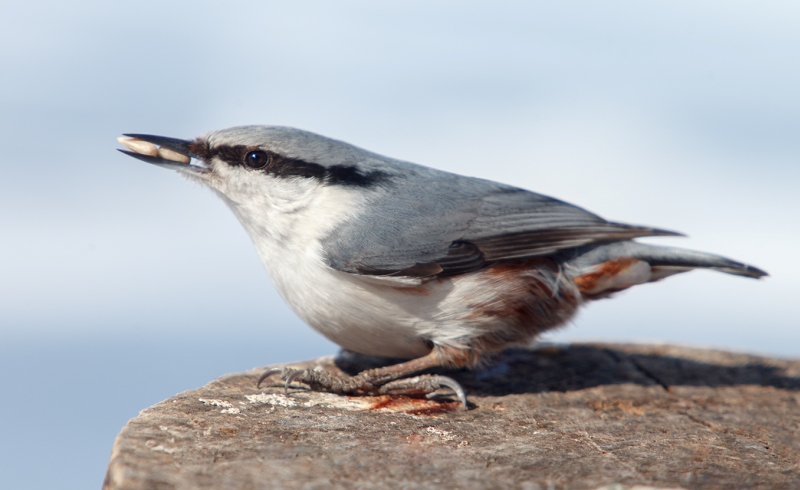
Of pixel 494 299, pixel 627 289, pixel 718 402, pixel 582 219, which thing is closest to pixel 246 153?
pixel 494 299

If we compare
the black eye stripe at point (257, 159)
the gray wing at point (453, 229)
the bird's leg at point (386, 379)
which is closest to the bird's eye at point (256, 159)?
the black eye stripe at point (257, 159)

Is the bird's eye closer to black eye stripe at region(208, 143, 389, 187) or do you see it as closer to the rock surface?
black eye stripe at region(208, 143, 389, 187)

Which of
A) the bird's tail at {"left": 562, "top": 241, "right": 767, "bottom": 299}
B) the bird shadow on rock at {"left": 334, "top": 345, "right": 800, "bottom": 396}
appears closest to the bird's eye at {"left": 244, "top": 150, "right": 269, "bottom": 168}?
the bird shadow on rock at {"left": 334, "top": 345, "right": 800, "bottom": 396}

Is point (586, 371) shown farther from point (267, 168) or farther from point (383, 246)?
point (267, 168)

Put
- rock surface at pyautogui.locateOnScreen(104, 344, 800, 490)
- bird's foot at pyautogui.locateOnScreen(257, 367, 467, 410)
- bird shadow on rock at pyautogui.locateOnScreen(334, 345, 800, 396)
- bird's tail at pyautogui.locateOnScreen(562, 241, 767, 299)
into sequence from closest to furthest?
1. rock surface at pyautogui.locateOnScreen(104, 344, 800, 490)
2. bird's foot at pyautogui.locateOnScreen(257, 367, 467, 410)
3. bird's tail at pyautogui.locateOnScreen(562, 241, 767, 299)
4. bird shadow on rock at pyautogui.locateOnScreen(334, 345, 800, 396)

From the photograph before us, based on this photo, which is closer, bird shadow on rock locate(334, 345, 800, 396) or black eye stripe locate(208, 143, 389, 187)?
black eye stripe locate(208, 143, 389, 187)

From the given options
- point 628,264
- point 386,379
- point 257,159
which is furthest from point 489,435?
point 257,159
